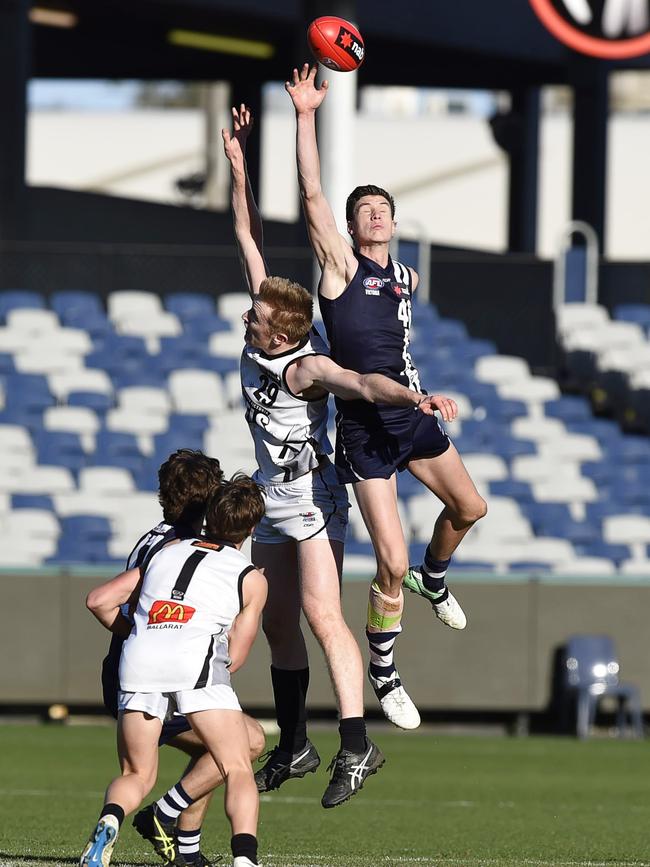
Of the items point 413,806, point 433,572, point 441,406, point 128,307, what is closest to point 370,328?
point 441,406

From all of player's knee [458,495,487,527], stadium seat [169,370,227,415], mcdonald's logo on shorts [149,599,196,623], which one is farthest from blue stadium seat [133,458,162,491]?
mcdonald's logo on shorts [149,599,196,623]

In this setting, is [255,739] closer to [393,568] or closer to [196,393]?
[393,568]

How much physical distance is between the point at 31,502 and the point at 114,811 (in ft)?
31.4

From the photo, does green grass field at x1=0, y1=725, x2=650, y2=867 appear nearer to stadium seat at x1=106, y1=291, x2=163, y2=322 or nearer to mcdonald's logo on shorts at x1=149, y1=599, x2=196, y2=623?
mcdonald's logo on shorts at x1=149, y1=599, x2=196, y2=623

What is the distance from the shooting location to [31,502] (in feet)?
51.6

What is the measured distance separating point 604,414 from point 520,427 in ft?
6.82

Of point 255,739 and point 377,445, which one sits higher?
point 377,445

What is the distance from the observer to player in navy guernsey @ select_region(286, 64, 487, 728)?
7.19 metres

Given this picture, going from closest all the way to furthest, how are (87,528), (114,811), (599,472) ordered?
(114,811), (87,528), (599,472)

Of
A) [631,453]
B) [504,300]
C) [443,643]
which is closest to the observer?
[443,643]

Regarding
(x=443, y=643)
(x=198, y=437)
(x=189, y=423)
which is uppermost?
(x=189, y=423)

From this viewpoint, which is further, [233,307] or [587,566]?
[233,307]

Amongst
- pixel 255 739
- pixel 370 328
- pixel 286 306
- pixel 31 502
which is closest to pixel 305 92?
pixel 286 306

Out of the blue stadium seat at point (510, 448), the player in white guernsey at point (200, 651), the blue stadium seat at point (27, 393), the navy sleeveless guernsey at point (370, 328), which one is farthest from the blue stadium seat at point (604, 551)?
the player in white guernsey at point (200, 651)
